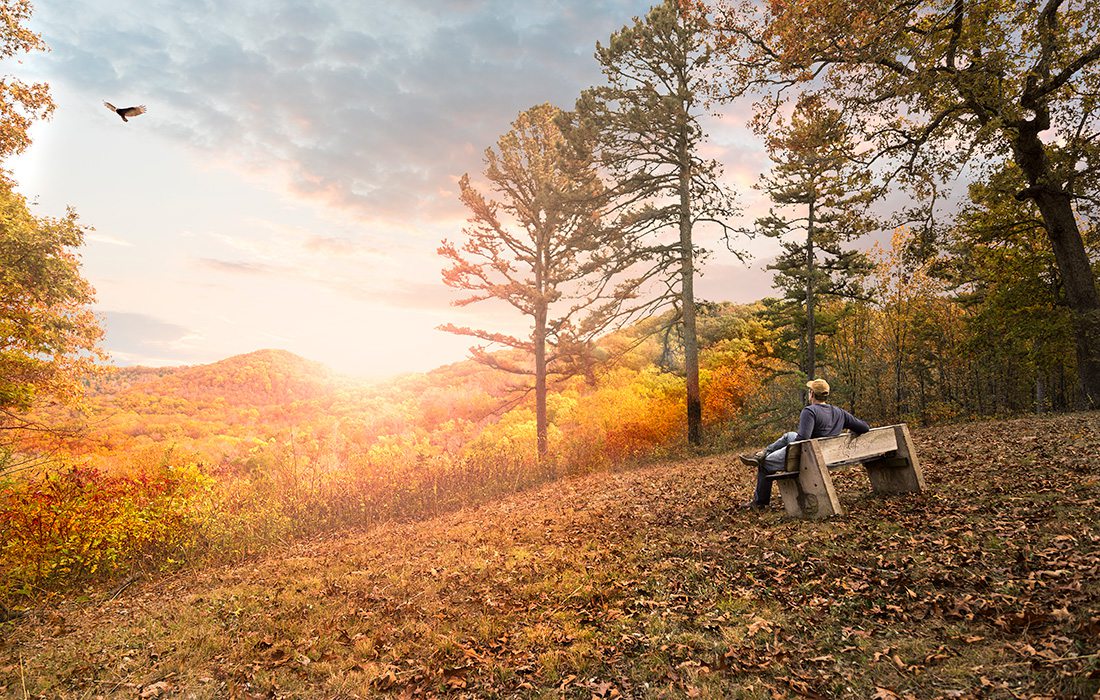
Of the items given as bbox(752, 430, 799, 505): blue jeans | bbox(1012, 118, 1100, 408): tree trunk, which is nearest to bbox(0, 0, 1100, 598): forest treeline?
bbox(1012, 118, 1100, 408): tree trunk

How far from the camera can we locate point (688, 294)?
18828 mm

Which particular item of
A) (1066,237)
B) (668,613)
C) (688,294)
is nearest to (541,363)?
(688,294)

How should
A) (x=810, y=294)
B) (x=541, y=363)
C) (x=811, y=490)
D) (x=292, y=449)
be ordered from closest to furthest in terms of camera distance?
(x=811, y=490) < (x=292, y=449) < (x=810, y=294) < (x=541, y=363)

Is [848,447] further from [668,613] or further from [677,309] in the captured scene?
[677,309]

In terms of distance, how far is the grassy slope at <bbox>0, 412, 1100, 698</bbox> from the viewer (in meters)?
3.81

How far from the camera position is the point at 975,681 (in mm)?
3314

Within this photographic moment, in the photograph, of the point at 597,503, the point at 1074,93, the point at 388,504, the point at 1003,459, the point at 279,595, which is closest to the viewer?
the point at 279,595

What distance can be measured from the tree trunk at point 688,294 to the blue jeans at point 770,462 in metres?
10.8

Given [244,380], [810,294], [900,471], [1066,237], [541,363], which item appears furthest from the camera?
[244,380]

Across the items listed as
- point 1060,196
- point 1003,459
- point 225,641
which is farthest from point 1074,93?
point 225,641

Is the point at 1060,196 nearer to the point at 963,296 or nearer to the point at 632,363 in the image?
the point at 963,296

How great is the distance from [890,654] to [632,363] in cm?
2809

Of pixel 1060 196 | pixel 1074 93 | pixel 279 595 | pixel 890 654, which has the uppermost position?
pixel 1074 93

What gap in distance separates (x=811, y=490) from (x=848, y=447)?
0.73 meters
